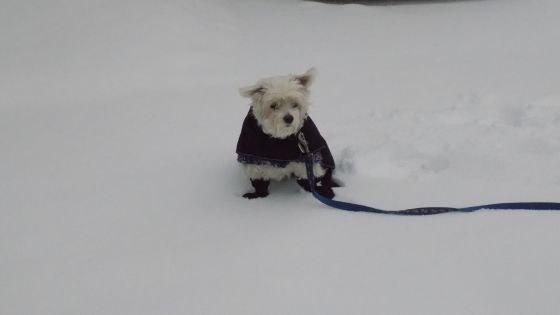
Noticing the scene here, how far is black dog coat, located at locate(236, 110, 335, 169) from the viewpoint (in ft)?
11.6

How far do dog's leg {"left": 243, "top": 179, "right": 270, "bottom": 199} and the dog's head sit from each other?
49 cm

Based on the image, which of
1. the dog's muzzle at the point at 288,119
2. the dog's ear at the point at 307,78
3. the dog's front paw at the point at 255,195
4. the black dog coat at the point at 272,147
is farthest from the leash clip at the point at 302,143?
the dog's front paw at the point at 255,195

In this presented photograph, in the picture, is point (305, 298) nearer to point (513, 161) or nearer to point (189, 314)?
point (189, 314)

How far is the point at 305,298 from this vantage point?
7.74ft

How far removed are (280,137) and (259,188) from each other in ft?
1.82

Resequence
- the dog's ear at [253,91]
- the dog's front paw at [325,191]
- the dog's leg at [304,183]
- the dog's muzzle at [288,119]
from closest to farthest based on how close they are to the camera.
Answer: the dog's muzzle at [288,119] < the dog's ear at [253,91] < the dog's front paw at [325,191] < the dog's leg at [304,183]

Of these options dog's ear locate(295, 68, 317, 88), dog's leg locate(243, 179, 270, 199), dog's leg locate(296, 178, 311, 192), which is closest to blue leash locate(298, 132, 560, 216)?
dog's leg locate(296, 178, 311, 192)

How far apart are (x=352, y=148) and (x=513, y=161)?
1.42 metres

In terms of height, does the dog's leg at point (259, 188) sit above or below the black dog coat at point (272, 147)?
below

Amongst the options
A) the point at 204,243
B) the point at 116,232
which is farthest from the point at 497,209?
the point at 116,232

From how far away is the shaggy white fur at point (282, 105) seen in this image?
133 inches

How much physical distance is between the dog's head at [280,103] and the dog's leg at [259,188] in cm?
49

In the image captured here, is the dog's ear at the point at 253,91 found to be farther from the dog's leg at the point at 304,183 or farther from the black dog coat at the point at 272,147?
the dog's leg at the point at 304,183

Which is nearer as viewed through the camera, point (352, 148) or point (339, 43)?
point (352, 148)
